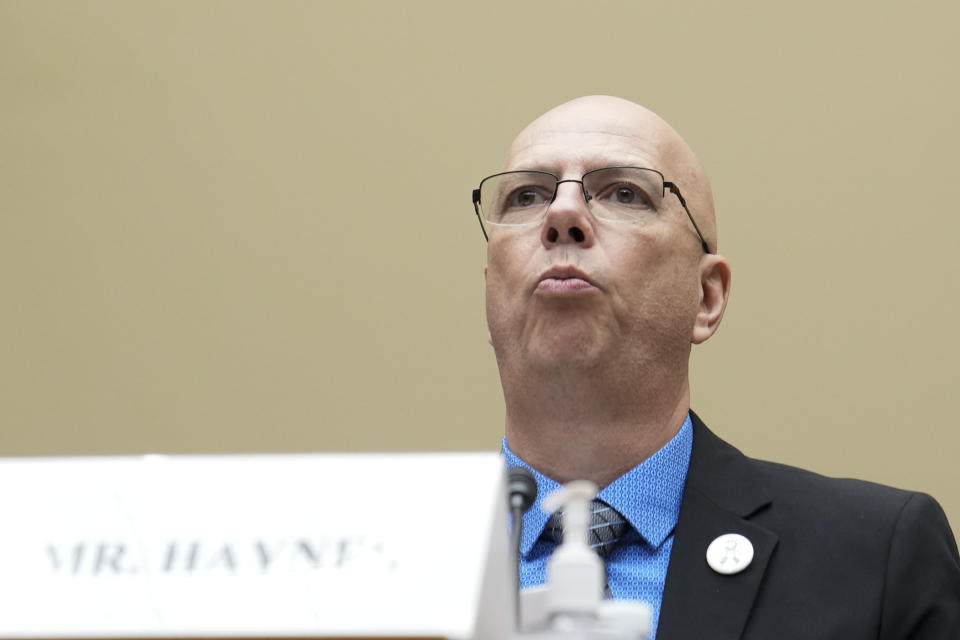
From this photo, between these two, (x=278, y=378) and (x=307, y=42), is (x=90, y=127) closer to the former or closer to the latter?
(x=307, y=42)

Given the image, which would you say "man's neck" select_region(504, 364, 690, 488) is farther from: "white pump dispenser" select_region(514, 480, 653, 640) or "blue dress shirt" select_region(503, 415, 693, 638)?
"white pump dispenser" select_region(514, 480, 653, 640)

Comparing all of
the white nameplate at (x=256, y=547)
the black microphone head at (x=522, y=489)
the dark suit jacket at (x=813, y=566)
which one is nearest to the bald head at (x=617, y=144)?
the dark suit jacket at (x=813, y=566)

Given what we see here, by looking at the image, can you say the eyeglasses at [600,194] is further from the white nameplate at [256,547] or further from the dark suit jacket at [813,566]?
the white nameplate at [256,547]

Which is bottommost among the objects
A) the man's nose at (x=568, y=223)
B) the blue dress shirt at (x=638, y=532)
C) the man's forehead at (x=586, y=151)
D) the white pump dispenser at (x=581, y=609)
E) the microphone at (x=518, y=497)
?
the blue dress shirt at (x=638, y=532)

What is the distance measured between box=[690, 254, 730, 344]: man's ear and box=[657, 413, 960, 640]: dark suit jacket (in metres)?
0.29

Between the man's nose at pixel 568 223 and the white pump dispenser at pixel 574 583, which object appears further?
the man's nose at pixel 568 223

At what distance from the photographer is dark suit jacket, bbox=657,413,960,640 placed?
4.93 feet

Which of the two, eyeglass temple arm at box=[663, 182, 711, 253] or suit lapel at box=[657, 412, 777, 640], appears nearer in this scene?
suit lapel at box=[657, 412, 777, 640]

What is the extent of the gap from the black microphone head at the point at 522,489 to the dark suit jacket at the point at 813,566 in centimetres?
45

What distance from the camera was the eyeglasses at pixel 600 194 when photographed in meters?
1.83

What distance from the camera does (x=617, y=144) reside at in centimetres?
189

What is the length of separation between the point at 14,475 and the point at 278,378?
5.30ft

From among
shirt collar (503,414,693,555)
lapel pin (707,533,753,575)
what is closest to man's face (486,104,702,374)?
shirt collar (503,414,693,555)

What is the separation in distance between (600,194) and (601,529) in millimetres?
474
